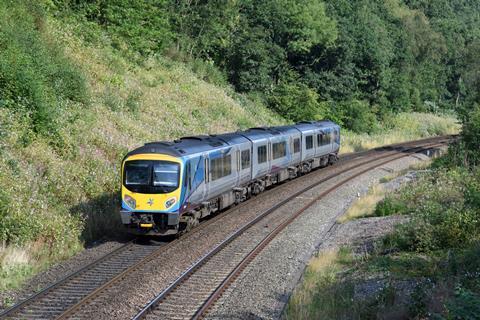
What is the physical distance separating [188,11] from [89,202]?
1267 inches

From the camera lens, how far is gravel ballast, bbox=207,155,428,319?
1175 cm

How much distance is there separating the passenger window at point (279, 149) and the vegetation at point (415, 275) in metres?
8.49

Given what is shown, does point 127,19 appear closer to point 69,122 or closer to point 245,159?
point 69,122

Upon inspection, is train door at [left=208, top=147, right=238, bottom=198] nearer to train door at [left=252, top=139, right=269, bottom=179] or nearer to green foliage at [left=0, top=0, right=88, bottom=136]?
train door at [left=252, top=139, right=269, bottom=179]

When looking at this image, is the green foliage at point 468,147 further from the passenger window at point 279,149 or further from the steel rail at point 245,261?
the passenger window at point 279,149

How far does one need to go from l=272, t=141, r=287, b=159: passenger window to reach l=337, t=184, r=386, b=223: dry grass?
13.8 feet

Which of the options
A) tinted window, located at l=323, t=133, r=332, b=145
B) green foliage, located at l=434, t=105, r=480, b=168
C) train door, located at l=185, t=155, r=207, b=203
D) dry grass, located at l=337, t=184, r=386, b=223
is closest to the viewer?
train door, located at l=185, t=155, r=207, b=203

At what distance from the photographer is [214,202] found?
65.2ft

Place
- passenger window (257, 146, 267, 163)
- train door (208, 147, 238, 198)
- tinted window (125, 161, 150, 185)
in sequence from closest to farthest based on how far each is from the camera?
tinted window (125, 161, 150, 185) < train door (208, 147, 238, 198) < passenger window (257, 146, 267, 163)

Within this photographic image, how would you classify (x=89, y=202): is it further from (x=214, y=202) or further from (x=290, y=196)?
(x=290, y=196)

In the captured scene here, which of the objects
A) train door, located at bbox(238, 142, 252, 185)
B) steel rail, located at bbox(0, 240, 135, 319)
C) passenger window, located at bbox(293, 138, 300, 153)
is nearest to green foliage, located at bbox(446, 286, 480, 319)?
steel rail, located at bbox(0, 240, 135, 319)

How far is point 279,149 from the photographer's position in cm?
2683

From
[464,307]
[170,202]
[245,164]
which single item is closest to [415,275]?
[464,307]

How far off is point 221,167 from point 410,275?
8.77 m
